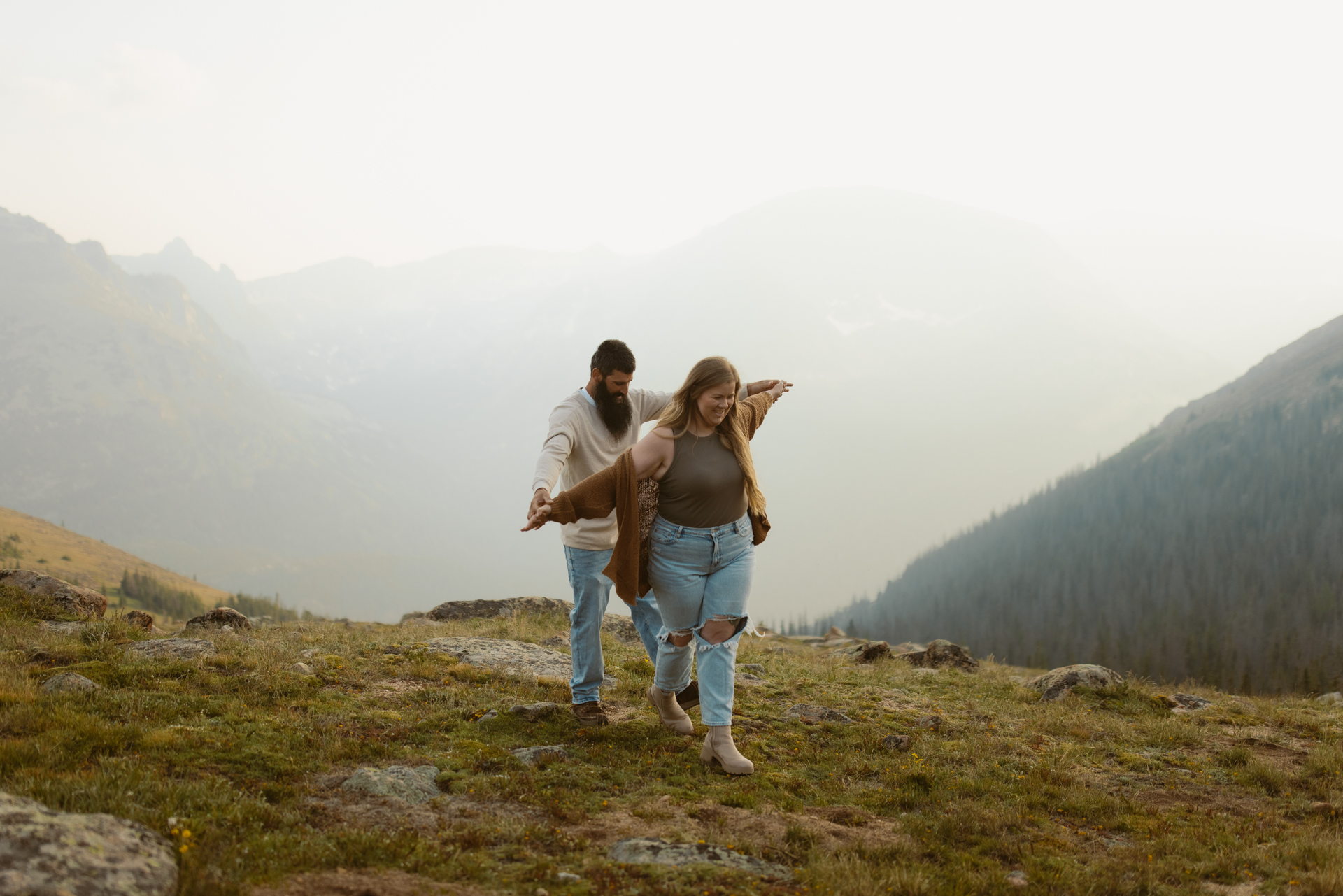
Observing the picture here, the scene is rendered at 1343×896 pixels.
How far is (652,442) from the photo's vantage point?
6.41m

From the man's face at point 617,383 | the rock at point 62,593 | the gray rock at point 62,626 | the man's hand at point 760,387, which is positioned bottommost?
the gray rock at point 62,626

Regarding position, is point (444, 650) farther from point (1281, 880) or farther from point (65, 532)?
point (65, 532)

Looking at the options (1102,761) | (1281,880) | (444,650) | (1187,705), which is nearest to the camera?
(1281,880)

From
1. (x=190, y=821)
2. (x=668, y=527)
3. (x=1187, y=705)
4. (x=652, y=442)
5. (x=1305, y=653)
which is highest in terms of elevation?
(x=652, y=442)

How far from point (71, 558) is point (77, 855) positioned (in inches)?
7424

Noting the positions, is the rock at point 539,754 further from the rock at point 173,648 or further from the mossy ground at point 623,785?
the rock at point 173,648

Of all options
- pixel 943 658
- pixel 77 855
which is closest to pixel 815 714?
pixel 77 855

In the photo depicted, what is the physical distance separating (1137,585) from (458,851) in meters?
140

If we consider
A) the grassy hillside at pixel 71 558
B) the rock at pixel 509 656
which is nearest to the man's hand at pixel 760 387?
the rock at pixel 509 656

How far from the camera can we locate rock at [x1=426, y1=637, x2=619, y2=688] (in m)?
10.8

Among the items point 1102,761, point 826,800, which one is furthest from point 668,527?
point 1102,761

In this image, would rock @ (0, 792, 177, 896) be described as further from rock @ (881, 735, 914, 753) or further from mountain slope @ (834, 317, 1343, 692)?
mountain slope @ (834, 317, 1343, 692)

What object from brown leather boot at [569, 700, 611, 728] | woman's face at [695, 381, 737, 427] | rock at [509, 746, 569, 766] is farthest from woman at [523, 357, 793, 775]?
brown leather boot at [569, 700, 611, 728]

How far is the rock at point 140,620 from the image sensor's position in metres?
11.8
